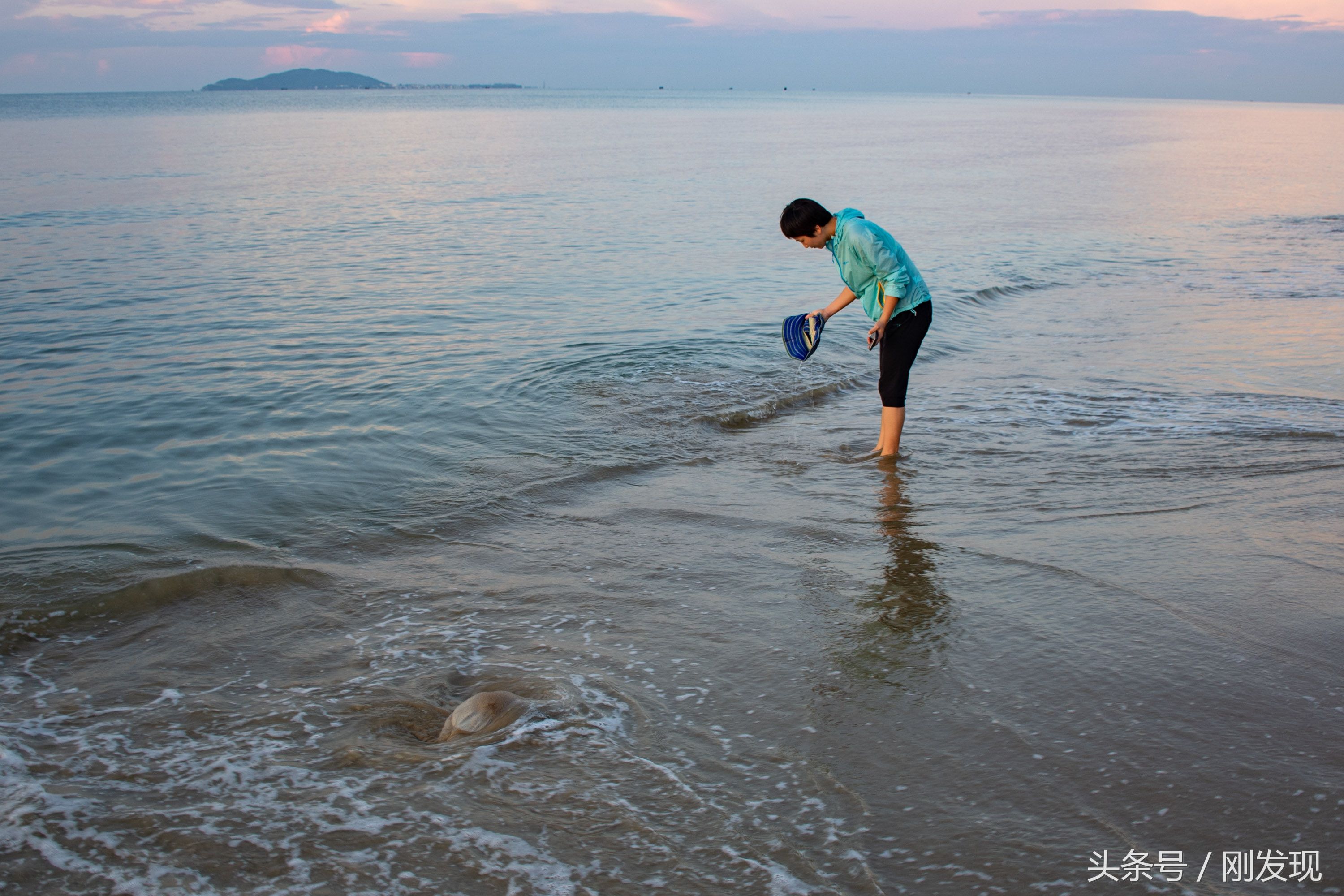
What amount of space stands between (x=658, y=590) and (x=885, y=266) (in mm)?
2853

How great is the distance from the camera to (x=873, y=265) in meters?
6.16

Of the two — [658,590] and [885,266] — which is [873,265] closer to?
[885,266]

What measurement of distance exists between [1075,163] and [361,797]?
4370cm

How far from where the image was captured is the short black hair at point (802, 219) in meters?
5.76

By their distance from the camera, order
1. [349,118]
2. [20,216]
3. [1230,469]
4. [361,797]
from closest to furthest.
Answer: [361,797]
[1230,469]
[20,216]
[349,118]

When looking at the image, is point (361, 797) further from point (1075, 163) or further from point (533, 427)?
point (1075, 163)

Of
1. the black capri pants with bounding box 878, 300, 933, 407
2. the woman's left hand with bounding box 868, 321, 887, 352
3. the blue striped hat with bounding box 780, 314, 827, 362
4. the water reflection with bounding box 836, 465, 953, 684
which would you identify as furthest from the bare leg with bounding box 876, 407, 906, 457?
the water reflection with bounding box 836, 465, 953, 684

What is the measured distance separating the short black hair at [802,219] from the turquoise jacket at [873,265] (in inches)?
6.8

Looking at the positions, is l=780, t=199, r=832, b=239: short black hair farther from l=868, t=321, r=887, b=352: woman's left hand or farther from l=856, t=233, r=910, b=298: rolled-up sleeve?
l=868, t=321, r=887, b=352: woman's left hand

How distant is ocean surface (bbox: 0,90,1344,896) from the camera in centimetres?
288

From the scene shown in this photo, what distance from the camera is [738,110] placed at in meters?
123

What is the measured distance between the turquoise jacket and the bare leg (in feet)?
2.23

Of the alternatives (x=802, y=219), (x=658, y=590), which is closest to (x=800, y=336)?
(x=802, y=219)

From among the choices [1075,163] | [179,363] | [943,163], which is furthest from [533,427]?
[1075,163]
